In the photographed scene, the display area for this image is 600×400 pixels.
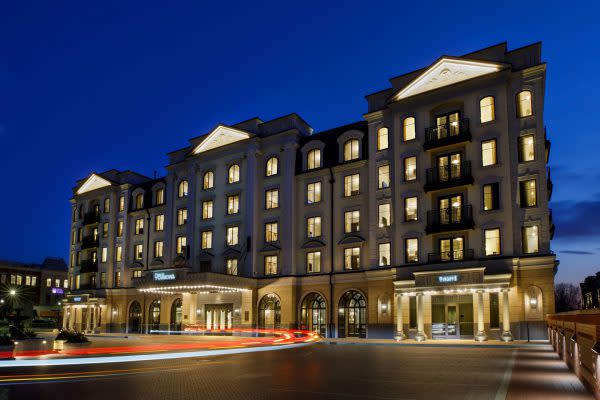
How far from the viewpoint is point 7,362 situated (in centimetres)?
2016

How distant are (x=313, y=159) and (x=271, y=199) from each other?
5271 mm

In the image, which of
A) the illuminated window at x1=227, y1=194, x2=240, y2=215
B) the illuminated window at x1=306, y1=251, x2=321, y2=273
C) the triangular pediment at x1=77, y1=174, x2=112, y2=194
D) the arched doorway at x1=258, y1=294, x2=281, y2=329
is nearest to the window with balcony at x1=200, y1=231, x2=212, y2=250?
the illuminated window at x1=227, y1=194, x2=240, y2=215

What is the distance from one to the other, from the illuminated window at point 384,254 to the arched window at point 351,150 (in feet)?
25.5

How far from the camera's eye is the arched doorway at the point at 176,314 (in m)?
52.7

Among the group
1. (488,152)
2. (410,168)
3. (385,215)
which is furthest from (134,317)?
(488,152)

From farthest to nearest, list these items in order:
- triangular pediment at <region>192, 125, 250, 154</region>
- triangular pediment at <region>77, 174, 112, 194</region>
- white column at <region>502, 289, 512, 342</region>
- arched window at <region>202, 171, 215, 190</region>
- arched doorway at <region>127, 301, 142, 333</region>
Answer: triangular pediment at <region>77, 174, 112, 194</region> → arched doorway at <region>127, 301, 142, 333</region> → arched window at <region>202, 171, 215, 190</region> → triangular pediment at <region>192, 125, 250, 154</region> → white column at <region>502, 289, 512, 342</region>

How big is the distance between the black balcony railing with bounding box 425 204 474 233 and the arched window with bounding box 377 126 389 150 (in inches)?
272

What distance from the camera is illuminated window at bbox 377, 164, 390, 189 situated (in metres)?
41.6

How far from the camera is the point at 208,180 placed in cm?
5284

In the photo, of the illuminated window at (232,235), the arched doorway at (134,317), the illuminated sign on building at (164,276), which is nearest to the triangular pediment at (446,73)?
the illuminated window at (232,235)

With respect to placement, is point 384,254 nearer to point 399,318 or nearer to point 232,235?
point 399,318

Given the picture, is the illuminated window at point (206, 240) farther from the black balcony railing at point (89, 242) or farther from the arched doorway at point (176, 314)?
the black balcony railing at point (89, 242)

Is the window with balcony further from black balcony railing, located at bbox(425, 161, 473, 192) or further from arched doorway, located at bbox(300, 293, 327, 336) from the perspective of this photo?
black balcony railing, located at bbox(425, 161, 473, 192)

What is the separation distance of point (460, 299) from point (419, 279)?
11.1 ft
